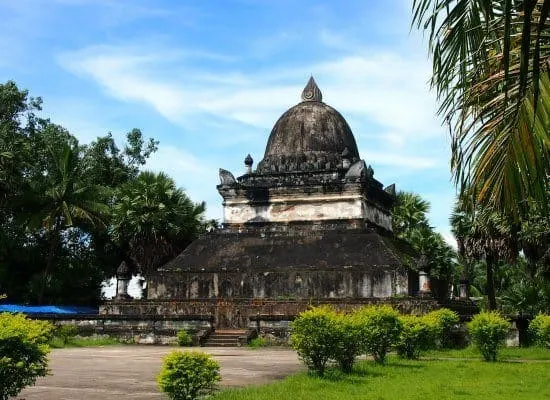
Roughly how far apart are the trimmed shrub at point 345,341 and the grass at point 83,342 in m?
→ 11.4

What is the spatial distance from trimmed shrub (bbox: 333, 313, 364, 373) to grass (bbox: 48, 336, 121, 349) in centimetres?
1142

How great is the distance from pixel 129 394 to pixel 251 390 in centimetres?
167

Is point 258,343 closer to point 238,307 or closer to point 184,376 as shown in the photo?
point 238,307

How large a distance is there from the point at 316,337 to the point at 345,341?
831mm

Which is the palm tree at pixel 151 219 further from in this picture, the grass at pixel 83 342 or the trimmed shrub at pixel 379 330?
the trimmed shrub at pixel 379 330

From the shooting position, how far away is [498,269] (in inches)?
1641

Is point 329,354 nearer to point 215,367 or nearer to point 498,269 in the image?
point 215,367

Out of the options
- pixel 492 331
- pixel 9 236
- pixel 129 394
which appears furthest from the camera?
pixel 9 236

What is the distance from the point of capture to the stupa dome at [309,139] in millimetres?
30672

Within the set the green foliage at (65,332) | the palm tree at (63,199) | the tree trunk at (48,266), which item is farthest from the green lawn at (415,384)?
the tree trunk at (48,266)

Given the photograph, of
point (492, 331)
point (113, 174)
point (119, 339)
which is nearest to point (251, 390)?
point (492, 331)

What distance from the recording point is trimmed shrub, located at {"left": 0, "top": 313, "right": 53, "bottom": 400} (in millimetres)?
6609

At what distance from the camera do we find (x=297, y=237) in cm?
2844

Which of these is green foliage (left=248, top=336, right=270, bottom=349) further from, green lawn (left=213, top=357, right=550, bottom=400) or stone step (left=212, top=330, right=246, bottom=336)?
green lawn (left=213, top=357, right=550, bottom=400)
